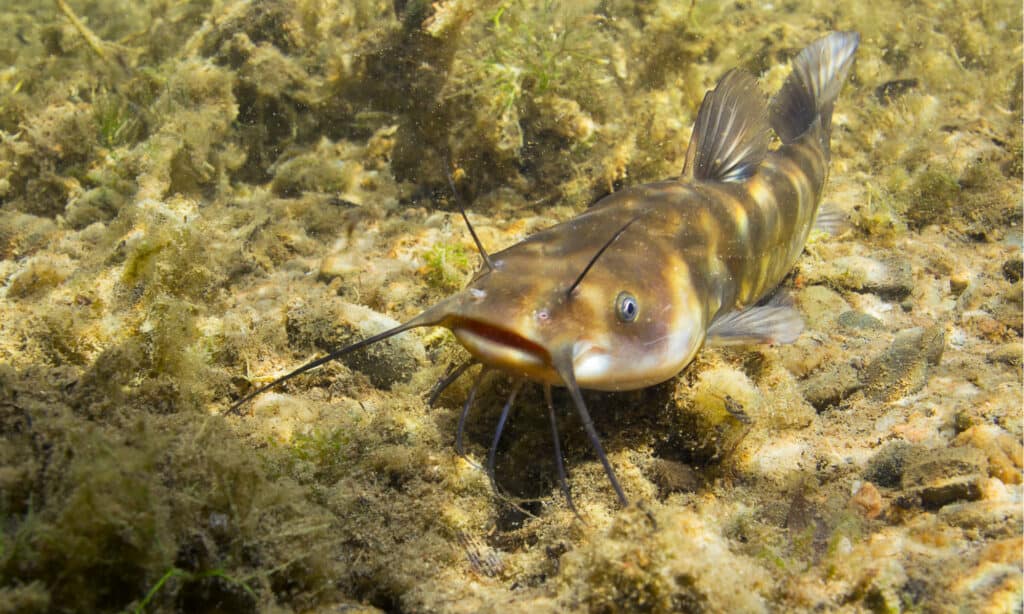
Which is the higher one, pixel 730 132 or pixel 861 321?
pixel 730 132

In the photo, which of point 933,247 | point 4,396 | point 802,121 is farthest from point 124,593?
point 933,247

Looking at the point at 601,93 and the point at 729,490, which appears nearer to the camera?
the point at 729,490

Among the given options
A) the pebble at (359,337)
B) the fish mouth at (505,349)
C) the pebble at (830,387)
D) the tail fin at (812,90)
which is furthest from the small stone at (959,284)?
the pebble at (359,337)

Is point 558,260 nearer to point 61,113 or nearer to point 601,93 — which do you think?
point 601,93

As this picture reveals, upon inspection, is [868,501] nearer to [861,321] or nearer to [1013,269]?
[861,321]

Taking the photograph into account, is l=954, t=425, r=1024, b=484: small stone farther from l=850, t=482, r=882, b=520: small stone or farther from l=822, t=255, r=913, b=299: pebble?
l=822, t=255, r=913, b=299: pebble

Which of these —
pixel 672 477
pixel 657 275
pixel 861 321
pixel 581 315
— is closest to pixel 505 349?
pixel 581 315
